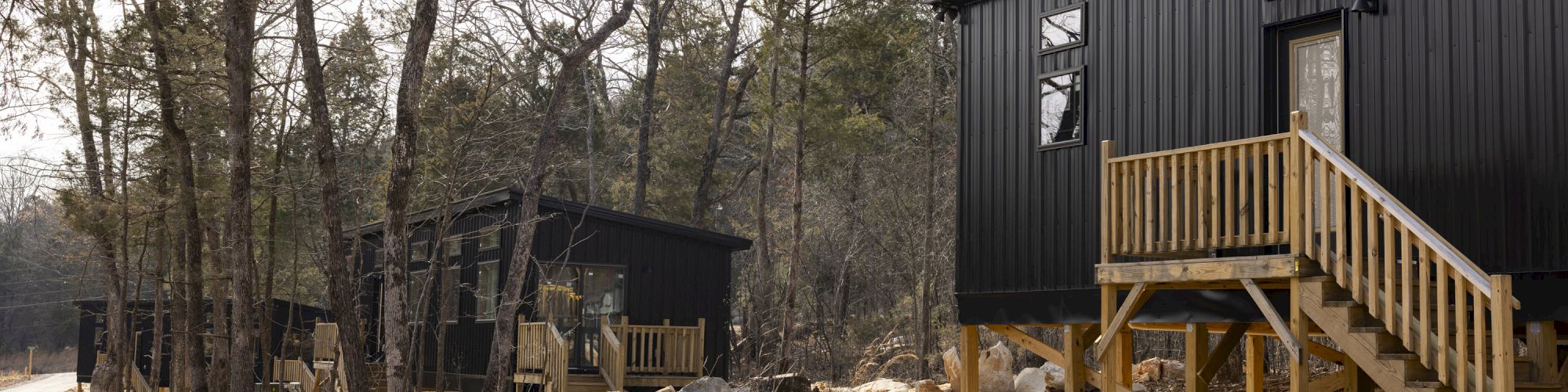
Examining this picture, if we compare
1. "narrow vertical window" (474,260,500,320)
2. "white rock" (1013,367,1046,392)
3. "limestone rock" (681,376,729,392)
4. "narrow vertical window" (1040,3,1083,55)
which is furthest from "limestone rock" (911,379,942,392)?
"narrow vertical window" (474,260,500,320)

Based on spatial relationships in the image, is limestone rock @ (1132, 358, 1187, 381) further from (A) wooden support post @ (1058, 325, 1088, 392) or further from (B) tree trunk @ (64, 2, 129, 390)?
(B) tree trunk @ (64, 2, 129, 390)

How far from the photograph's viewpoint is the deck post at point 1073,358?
9.62 metres

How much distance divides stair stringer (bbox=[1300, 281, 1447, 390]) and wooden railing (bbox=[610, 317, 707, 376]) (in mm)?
12082

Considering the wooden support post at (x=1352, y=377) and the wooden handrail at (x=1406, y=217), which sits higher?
the wooden handrail at (x=1406, y=217)

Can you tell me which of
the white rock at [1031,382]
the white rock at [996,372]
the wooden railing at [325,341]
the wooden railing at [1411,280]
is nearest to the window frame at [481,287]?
the wooden railing at [325,341]

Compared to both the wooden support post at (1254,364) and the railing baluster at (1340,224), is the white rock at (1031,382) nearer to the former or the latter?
the wooden support post at (1254,364)

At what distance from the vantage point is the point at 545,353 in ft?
56.6

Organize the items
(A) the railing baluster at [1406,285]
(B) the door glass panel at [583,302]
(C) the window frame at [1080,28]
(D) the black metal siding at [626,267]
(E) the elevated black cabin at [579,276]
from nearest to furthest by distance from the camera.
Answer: (A) the railing baluster at [1406,285]
(C) the window frame at [1080,28]
(B) the door glass panel at [583,302]
(E) the elevated black cabin at [579,276]
(D) the black metal siding at [626,267]

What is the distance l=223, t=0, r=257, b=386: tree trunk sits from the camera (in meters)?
14.1

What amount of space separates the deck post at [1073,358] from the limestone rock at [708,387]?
21.7ft

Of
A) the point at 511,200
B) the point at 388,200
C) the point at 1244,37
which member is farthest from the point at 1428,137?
the point at 511,200

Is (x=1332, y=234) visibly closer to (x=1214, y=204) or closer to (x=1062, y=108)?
(x=1214, y=204)

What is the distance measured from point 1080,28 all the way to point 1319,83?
221 centimetres

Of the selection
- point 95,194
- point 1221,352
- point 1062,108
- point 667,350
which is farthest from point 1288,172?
point 95,194
